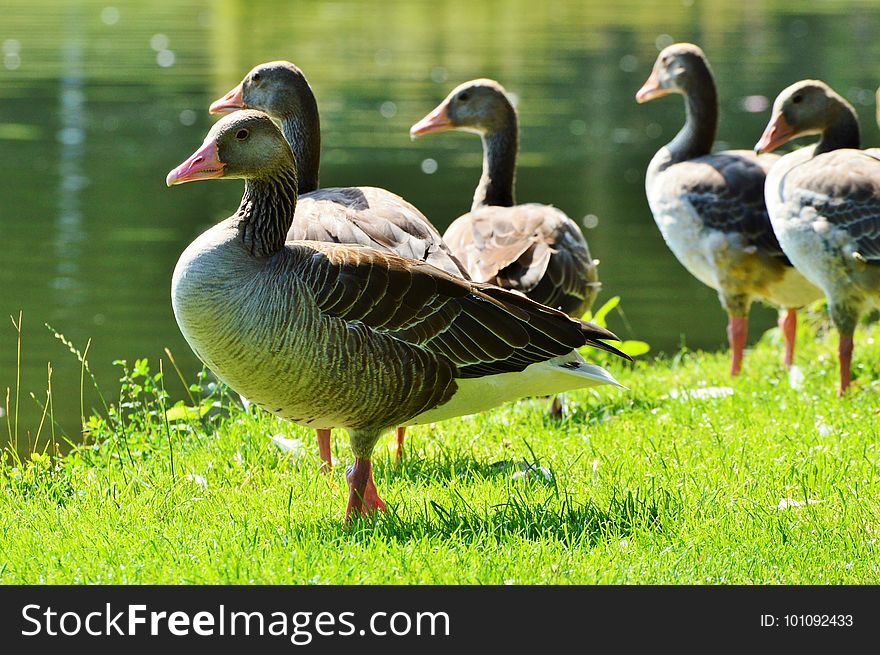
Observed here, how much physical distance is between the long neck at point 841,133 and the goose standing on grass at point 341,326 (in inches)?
162

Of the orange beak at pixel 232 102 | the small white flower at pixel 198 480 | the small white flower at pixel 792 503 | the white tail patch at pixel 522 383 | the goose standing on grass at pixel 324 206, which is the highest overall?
the orange beak at pixel 232 102

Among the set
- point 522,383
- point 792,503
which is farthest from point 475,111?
point 792,503

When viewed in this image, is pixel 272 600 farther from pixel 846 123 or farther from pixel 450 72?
pixel 450 72

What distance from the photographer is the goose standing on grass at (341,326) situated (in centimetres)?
514

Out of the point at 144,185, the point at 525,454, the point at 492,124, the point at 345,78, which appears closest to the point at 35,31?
the point at 345,78

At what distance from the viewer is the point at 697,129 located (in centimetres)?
1033

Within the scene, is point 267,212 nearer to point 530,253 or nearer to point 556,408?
point 530,253

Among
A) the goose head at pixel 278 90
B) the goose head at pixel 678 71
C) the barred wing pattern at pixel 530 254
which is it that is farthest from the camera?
the goose head at pixel 678 71

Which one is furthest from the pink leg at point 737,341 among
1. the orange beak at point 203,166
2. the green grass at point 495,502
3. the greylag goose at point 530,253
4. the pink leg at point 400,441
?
the orange beak at point 203,166

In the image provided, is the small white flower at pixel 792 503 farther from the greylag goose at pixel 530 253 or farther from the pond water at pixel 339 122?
the pond water at pixel 339 122

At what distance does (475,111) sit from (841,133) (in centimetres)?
267

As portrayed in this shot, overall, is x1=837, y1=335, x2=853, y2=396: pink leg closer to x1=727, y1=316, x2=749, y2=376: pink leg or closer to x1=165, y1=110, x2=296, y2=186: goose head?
x1=727, y1=316, x2=749, y2=376: pink leg

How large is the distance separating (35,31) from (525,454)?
4085cm

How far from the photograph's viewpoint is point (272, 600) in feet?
14.5
